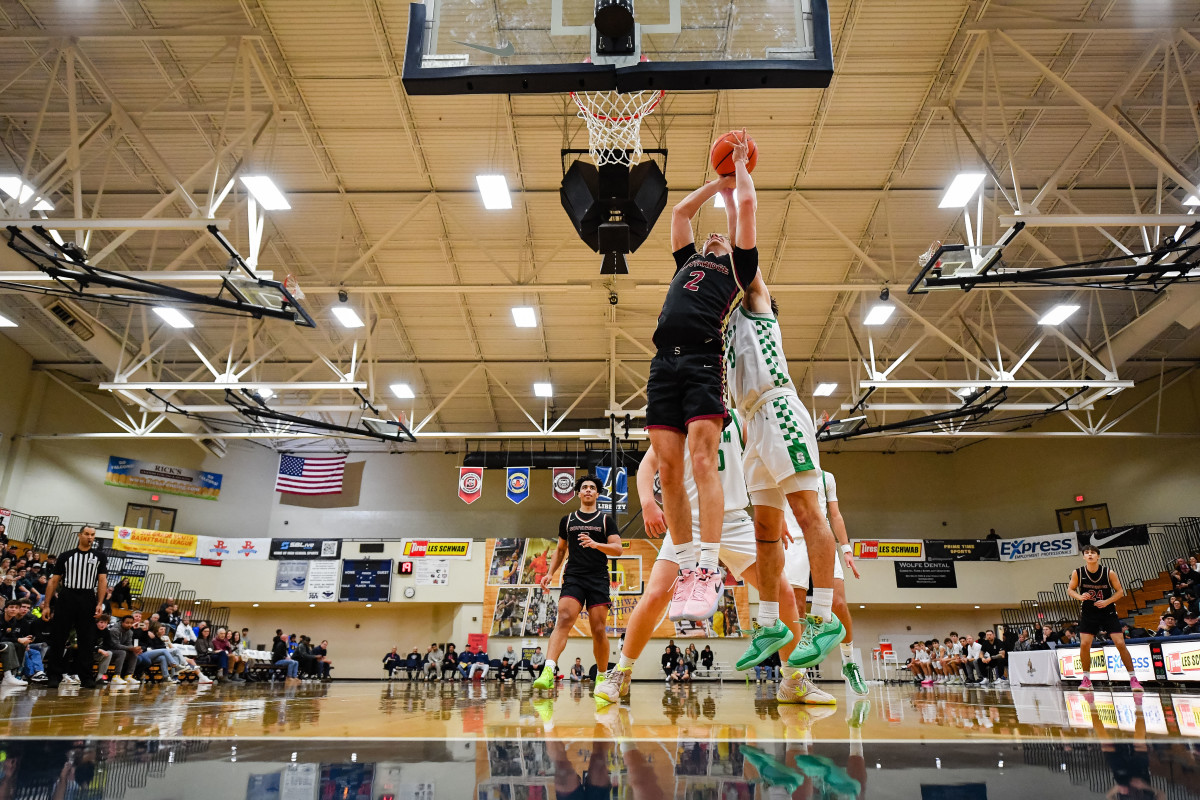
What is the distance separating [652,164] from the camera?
7.96 m

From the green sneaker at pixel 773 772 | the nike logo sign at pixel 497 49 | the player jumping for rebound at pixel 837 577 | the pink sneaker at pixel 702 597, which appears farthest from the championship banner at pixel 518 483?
the green sneaker at pixel 773 772

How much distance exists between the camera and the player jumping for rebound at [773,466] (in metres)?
3.14

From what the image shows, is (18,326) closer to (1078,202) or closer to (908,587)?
(1078,202)

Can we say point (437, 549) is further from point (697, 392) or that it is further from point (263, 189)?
point (697, 392)

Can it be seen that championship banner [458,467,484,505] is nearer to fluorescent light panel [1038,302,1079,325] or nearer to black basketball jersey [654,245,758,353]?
fluorescent light panel [1038,302,1079,325]

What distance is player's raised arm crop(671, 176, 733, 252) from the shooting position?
3244mm

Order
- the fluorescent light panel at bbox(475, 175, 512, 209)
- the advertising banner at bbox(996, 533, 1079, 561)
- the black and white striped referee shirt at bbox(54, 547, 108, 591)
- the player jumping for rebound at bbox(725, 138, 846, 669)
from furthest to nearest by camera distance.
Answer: the advertising banner at bbox(996, 533, 1079, 561)
the fluorescent light panel at bbox(475, 175, 512, 209)
the black and white striped referee shirt at bbox(54, 547, 108, 591)
the player jumping for rebound at bbox(725, 138, 846, 669)

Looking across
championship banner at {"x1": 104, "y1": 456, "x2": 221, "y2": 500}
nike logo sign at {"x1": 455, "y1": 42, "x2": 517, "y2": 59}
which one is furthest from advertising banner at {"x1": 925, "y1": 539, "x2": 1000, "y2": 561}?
championship banner at {"x1": 104, "y1": 456, "x2": 221, "y2": 500}

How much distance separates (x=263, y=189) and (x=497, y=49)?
794 cm

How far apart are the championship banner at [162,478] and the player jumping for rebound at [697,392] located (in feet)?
74.1

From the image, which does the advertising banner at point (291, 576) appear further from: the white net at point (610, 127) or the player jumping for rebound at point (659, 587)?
the player jumping for rebound at point (659, 587)

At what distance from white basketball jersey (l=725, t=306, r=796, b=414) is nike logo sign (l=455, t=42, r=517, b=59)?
237 cm

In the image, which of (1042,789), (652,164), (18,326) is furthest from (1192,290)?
(18,326)

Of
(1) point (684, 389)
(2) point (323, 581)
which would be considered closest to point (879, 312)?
(1) point (684, 389)
